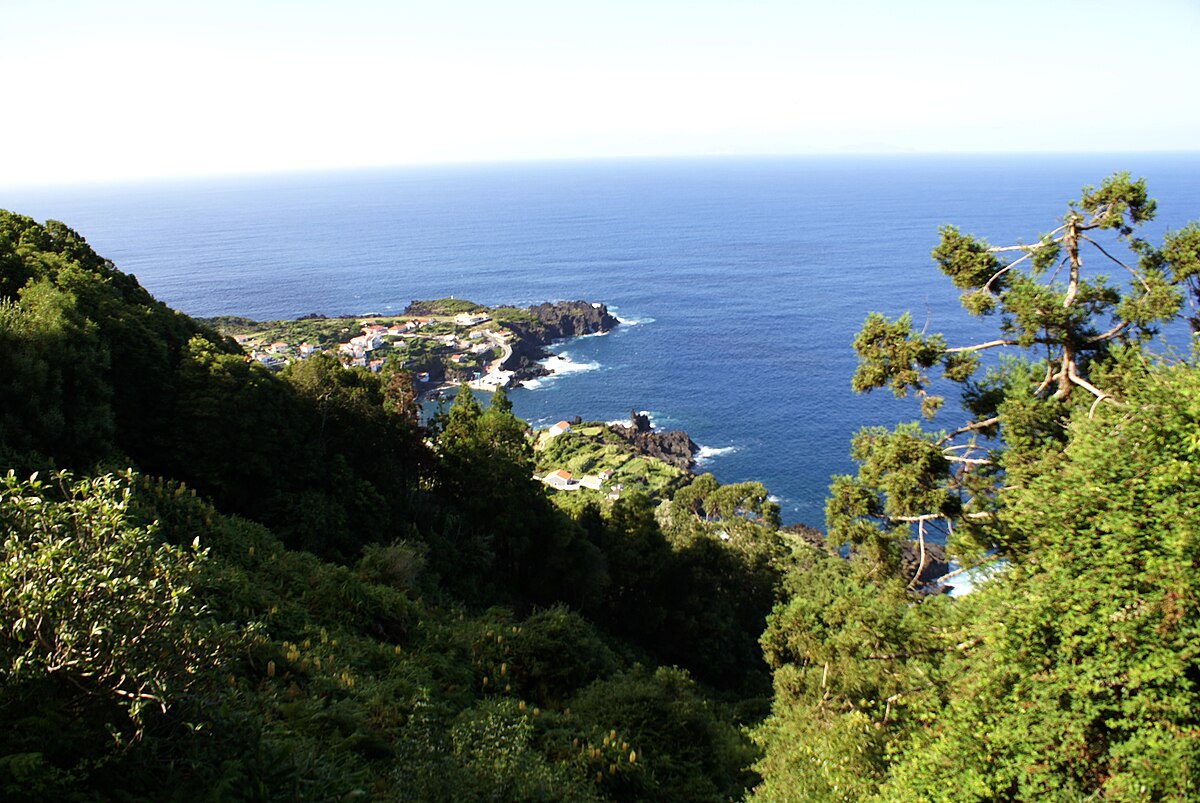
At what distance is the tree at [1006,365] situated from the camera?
1259 cm

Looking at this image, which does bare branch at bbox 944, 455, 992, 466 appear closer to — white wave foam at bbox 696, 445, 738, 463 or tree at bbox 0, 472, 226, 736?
tree at bbox 0, 472, 226, 736

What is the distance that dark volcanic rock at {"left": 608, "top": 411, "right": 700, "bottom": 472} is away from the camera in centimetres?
5825

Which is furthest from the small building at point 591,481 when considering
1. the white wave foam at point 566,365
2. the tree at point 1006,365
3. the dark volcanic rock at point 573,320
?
the tree at point 1006,365

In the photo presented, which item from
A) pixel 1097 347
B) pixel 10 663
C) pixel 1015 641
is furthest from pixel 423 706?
pixel 1097 347

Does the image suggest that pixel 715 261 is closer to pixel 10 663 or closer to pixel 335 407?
pixel 335 407

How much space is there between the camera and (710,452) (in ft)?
198

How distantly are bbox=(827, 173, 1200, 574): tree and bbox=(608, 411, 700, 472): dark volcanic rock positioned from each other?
41.9m

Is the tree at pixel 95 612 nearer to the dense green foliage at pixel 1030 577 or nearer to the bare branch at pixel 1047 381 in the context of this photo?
the dense green foliage at pixel 1030 577

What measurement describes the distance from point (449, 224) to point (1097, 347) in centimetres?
19632

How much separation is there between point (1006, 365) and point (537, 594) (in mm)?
17427

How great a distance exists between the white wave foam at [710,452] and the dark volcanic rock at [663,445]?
1.68 feet

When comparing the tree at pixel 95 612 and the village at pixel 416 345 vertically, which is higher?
the tree at pixel 95 612

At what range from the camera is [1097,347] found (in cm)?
1309

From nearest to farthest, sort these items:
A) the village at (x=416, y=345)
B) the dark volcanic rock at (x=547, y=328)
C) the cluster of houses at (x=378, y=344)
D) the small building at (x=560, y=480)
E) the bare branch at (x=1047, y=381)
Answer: the bare branch at (x=1047, y=381) → the small building at (x=560, y=480) → the cluster of houses at (x=378, y=344) → the village at (x=416, y=345) → the dark volcanic rock at (x=547, y=328)
